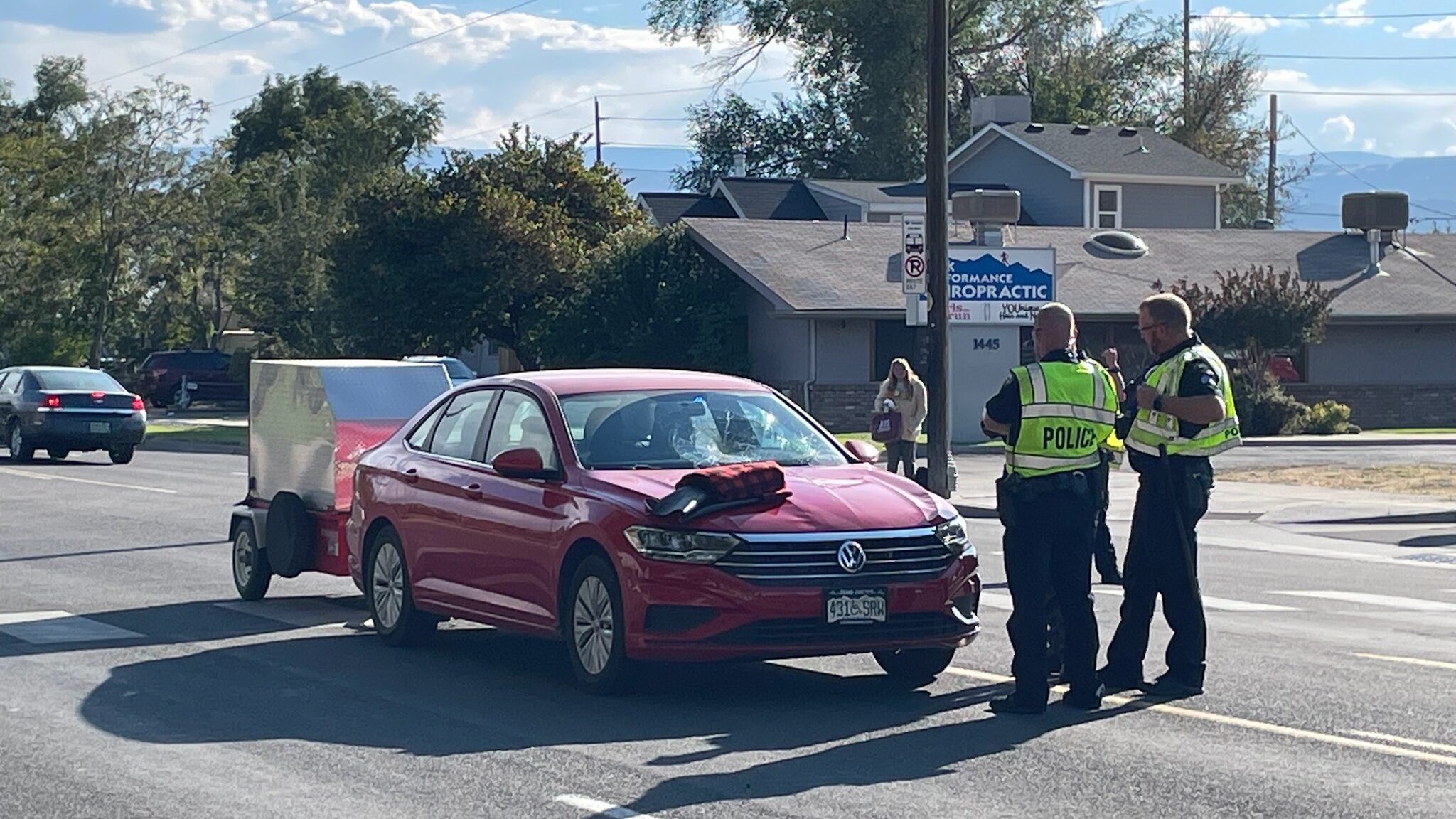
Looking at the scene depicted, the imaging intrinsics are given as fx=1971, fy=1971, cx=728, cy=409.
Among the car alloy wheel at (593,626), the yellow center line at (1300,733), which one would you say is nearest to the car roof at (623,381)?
the car alloy wheel at (593,626)

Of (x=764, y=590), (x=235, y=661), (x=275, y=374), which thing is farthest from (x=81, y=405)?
(x=764, y=590)

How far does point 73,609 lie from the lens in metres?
13.4

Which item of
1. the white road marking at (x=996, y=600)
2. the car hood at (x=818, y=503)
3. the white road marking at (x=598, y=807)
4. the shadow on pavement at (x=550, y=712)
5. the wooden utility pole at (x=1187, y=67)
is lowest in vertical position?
the white road marking at (x=996, y=600)

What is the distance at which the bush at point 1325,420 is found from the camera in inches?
1617

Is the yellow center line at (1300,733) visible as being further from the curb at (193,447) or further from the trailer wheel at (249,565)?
the curb at (193,447)

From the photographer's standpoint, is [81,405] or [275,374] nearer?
[275,374]

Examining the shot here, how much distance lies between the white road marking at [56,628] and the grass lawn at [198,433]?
26326 mm

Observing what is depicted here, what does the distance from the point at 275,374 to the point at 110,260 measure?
46.3 m

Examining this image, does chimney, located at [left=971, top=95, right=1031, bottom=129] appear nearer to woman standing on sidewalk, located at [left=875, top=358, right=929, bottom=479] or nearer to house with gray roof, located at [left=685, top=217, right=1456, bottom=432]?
house with gray roof, located at [left=685, top=217, right=1456, bottom=432]

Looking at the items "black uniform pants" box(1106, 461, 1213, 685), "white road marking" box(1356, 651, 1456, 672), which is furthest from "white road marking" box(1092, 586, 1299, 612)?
"black uniform pants" box(1106, 461, 1213, 685)

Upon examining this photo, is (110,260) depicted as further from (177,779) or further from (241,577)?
A: (177,779)

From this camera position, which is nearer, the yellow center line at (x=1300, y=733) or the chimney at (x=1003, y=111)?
the yellow center line at (x=1300, y=733)

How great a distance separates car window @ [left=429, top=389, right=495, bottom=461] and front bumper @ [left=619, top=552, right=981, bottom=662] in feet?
7.06

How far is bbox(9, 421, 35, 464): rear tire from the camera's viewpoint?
32.1 meters
